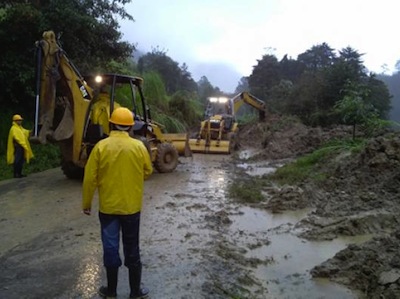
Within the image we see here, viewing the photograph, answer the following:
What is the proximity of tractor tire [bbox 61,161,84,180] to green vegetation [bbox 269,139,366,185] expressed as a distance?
15.8 ft

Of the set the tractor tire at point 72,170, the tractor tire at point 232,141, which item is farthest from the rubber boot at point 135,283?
the tractor tire at point 232,141

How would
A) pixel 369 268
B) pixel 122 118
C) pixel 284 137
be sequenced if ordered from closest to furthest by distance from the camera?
pixel 122 118, pixel 369 268, pixel 284 137

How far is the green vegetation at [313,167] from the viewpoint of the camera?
11.2m

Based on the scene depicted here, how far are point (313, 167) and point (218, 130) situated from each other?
730 centimetres

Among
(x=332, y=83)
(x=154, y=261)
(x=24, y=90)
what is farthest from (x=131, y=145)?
(x=332, y=83)

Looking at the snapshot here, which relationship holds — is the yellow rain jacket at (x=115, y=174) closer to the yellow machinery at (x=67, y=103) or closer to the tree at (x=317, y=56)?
the yellow machinery at (x=67, y=103)

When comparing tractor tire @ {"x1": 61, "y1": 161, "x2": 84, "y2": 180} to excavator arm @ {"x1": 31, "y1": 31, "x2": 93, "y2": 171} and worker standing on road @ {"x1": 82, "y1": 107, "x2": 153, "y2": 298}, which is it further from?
worker standing on road @ {"x1": 82, "y1": 107, "x2": 153, "y2": 298}

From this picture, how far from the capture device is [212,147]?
60.3ft

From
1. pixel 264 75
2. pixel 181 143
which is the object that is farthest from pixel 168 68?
pixel 181 143

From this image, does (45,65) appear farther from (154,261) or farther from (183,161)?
(183,161)

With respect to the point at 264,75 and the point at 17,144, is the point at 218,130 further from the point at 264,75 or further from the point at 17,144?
the point at 264,75

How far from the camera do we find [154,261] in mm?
5445

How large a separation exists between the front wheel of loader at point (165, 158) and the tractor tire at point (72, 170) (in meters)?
2.08

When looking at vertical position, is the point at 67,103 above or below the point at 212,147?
above
